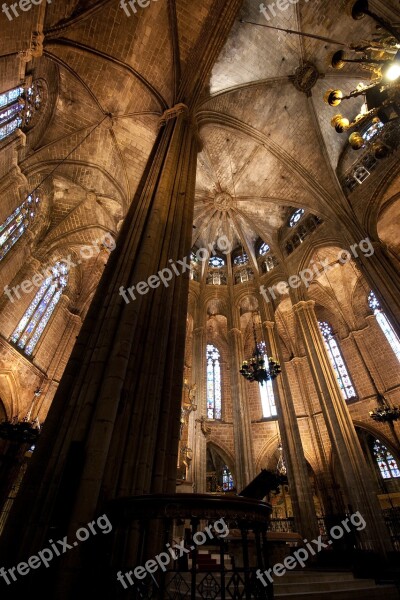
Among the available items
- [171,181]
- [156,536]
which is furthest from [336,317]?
[156,536]

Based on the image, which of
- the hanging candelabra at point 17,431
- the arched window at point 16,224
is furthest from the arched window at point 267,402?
the arched window at point 16,224

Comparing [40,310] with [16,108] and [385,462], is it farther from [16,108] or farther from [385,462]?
[385,462]

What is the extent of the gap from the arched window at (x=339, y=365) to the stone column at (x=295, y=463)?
509 centimetres

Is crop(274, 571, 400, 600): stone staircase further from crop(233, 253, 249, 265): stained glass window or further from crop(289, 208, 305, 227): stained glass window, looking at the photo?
crop(233, 253, 249, 265): stained glass window

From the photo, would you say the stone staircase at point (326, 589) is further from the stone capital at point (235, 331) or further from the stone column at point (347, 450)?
the stone capital at point (235, 331)

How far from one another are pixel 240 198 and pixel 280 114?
4240mm

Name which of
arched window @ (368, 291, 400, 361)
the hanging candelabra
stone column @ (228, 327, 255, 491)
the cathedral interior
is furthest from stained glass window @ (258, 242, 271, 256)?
the hanging candelabra

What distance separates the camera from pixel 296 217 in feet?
55.7

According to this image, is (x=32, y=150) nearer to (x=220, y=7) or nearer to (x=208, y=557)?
(x=220, y=7)

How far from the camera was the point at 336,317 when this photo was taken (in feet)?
58.3

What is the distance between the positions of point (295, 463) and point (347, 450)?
6.18 ft

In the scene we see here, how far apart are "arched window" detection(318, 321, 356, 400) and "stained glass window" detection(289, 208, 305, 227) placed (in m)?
6.37

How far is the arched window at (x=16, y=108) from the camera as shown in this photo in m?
9.47

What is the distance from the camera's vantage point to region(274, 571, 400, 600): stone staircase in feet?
13.0
